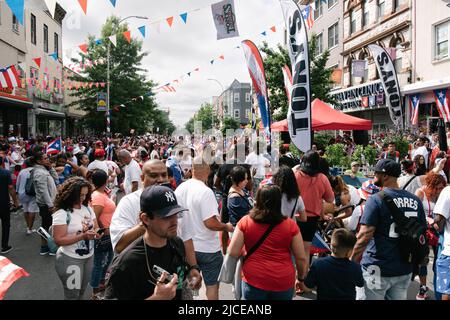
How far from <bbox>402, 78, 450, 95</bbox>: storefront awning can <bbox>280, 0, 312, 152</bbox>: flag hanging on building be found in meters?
11.6

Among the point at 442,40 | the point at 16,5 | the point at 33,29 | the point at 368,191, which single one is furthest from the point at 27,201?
the point at 33,29

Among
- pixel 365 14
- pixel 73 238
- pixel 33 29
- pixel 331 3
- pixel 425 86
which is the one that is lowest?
pixel 73 238

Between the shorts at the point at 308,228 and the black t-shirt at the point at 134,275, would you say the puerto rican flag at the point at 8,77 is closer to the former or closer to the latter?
the shorts at the point at 308,228

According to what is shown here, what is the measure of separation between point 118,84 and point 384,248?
103 feet

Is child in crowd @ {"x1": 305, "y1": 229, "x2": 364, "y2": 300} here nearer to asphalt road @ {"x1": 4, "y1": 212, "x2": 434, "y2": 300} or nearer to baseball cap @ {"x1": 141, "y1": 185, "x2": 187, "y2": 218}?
baseball cap @ {"x1": 141, "y1": 185, "x2": 187, "y2": 218}

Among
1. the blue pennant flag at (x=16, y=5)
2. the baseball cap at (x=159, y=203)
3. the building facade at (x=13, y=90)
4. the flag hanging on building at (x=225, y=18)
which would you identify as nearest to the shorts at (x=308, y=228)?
the baseball cap at (x=159, y=203)

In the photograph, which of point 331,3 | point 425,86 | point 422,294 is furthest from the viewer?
point 331,3

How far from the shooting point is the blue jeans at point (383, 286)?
3.33m

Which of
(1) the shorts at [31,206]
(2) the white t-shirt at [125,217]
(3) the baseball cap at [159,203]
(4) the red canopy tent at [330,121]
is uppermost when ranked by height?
(4) the red canopy tent at [330,121]

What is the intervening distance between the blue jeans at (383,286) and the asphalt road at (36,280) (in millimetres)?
1467

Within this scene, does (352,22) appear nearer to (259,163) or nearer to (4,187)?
(259,163)

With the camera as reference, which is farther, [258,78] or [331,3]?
[331,3]

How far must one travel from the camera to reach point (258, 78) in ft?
35.2

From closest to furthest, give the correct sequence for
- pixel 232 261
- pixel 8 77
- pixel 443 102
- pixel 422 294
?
pixel 232 261 → pixel 422 294 → pixel 8 77 → pixel 443 102
